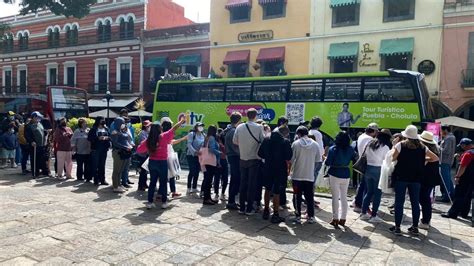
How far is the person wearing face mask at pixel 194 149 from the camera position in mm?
7824

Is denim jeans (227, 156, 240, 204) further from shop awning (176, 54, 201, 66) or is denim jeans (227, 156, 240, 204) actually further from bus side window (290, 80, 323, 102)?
shop awning (176, 54, 201, 66)

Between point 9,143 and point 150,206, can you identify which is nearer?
point 150,206

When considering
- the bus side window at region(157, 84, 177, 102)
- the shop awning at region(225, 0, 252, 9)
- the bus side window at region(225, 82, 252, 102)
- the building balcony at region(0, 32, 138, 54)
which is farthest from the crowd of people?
the building balcony at region(0, 32, 138, 54)

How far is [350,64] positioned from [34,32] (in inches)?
1045

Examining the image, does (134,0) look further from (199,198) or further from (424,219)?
(424,219)

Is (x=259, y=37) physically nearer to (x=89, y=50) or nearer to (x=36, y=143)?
(x=89, y=50)

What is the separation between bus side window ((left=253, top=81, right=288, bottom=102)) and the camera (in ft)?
43.4

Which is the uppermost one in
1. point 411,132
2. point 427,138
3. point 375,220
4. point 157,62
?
point 157,62

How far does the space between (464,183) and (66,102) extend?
1682cm

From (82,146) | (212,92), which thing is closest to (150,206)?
(82,146)

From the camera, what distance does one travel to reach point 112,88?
2709cm

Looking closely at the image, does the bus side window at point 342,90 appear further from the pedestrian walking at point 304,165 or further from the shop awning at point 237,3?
the shop awning at point 237,3

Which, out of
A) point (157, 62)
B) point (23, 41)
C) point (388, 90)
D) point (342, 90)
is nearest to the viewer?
point (388, 90)

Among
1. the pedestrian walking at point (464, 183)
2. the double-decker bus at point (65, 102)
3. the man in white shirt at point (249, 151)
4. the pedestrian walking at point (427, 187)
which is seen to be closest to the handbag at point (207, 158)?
the man in white shirt at point (249, 151)
